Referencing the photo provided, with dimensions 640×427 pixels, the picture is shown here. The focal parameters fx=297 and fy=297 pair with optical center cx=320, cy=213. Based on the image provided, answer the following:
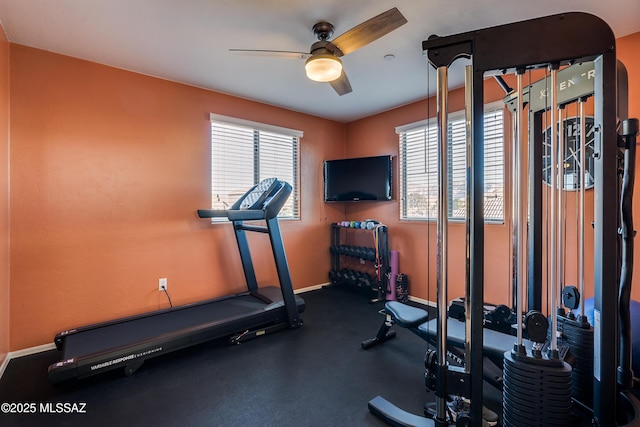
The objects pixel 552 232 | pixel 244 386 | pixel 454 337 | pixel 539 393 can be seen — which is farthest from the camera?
pixel 244 386

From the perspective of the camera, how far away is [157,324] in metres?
2.59

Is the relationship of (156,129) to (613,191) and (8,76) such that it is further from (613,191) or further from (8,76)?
(613,191)

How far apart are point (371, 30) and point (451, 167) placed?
7.18 feet

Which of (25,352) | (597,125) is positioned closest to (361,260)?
(597,125)

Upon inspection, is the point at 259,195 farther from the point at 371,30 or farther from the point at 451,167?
the point at 451,167

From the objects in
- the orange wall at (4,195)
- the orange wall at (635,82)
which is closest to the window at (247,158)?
the orange wall at (4,195)

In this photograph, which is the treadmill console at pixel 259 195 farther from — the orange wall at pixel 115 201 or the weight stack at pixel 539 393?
the weight stack at pixel 539 393

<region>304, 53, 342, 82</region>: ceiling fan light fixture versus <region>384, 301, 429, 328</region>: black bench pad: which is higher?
<region>304, 53, 342, 82</region>: ceiling fan light fixture

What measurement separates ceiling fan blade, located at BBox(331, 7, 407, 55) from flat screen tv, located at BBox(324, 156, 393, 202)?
2058 millimetres

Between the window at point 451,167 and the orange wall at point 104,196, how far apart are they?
7.30 ft

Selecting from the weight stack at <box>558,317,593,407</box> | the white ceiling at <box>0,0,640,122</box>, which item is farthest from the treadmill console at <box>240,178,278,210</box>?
the weight stack at <box>558,317,593,407</box>

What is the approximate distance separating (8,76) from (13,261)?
58.9 inches

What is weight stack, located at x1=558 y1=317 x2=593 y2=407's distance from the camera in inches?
57.6

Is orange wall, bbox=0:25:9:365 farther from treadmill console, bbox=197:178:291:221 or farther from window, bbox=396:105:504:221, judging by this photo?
window, bbox=396:105:504:221
